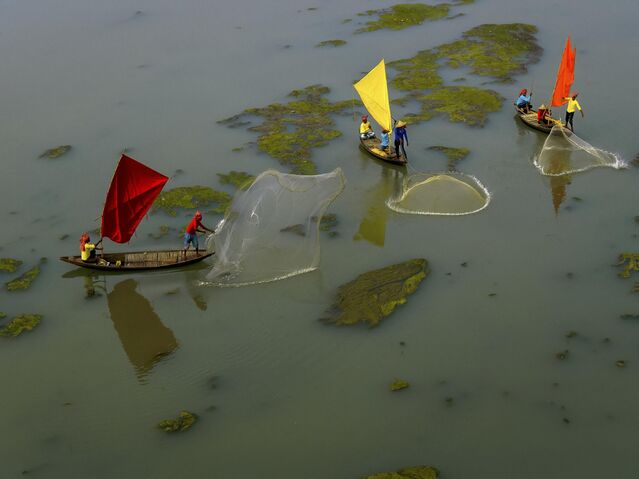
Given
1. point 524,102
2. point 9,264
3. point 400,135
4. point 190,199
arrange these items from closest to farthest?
1. point 9,264
2. point 190,199
3. point 400,135
4. point 524,102

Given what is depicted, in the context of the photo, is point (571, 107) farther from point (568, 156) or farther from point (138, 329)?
point (138, 329)

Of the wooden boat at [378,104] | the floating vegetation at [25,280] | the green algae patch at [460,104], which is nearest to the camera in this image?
the floating vegetation at [25,280]

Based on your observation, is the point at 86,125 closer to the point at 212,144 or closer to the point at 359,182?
the point at 212,144

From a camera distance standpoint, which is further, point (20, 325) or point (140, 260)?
point (140, 260)

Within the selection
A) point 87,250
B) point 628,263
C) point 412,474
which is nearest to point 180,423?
point 412,474

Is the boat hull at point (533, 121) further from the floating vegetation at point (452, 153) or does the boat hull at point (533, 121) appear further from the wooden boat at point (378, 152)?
the wooden boat at point (378, 152)

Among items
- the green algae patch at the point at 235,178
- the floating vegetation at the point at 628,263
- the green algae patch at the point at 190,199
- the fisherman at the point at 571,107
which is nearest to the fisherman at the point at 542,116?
the fisherman at the point at 571,107

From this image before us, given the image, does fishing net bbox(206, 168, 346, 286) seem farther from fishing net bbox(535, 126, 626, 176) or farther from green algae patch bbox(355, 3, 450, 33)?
green algae patch bbox(355, 3, 450, 33)

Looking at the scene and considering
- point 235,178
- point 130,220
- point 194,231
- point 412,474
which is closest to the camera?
point 412,474
